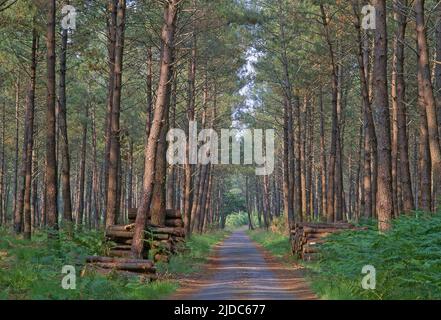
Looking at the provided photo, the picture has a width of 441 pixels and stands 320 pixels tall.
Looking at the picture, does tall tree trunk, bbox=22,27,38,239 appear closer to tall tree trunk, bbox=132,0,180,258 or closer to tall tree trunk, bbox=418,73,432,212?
tall tree trunk, bbox=132,0,180,258

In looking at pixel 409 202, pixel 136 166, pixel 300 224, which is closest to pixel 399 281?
pixel 409 202

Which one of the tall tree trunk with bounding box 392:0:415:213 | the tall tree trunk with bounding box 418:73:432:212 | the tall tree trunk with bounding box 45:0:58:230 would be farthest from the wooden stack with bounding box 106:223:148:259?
the tall tree trunk with bounding box 392:0:415:213

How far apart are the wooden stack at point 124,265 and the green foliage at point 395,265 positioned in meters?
3.74

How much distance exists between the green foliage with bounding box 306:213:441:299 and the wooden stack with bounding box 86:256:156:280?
374 cm

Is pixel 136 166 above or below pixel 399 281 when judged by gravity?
above

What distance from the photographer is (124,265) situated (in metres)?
14.0

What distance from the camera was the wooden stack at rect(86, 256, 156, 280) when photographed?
1383 cm

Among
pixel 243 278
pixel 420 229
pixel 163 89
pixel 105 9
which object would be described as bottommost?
pixel 243 278

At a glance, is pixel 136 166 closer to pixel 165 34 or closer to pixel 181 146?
pixel 181 146

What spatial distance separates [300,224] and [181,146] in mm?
17132

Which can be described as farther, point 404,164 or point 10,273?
point 404,164

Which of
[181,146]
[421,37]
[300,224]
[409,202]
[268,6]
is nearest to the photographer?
[421,37]

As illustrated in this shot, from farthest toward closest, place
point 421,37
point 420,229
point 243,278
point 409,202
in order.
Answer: point 409,202, point 421,37, point 243,278, point 420,229
